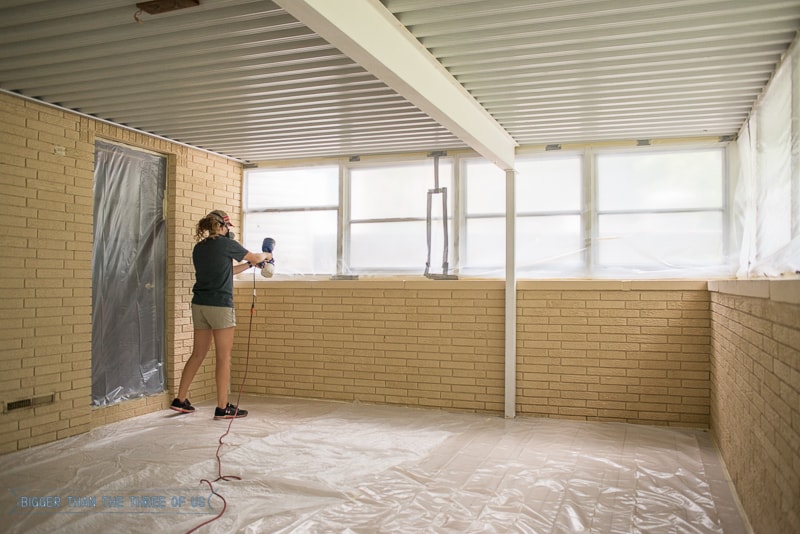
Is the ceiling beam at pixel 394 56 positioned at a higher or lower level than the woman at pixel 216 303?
higher

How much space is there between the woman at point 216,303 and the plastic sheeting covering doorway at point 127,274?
541mm

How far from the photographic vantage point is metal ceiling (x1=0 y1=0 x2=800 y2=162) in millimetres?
3275

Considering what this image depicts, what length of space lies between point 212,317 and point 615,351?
3806 millimetres

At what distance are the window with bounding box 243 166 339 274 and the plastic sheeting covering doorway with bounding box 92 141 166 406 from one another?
1263mm

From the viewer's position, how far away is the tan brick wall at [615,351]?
5457mm

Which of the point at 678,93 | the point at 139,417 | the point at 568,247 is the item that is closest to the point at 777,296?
the point at 678,93

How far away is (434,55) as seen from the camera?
3.81 m

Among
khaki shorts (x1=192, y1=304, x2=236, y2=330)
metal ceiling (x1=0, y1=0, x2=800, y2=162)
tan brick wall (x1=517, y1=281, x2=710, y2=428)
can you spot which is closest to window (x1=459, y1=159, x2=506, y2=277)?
tan brick wall (x1=517, y1=281, x2=710, y2=428)

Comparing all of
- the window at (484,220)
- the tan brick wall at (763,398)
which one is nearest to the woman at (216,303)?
the window at (484,220)

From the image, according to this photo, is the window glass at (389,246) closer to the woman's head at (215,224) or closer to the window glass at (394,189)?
the window glass at (394,189)

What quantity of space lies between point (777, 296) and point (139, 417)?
17.7ft

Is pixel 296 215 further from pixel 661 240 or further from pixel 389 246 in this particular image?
pixel 661 240

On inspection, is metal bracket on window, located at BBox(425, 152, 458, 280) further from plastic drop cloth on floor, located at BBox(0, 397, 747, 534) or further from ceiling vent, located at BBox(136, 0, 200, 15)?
ceiling vent, located at BBox(136, 0, 200, 15)

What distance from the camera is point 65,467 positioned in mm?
4223
